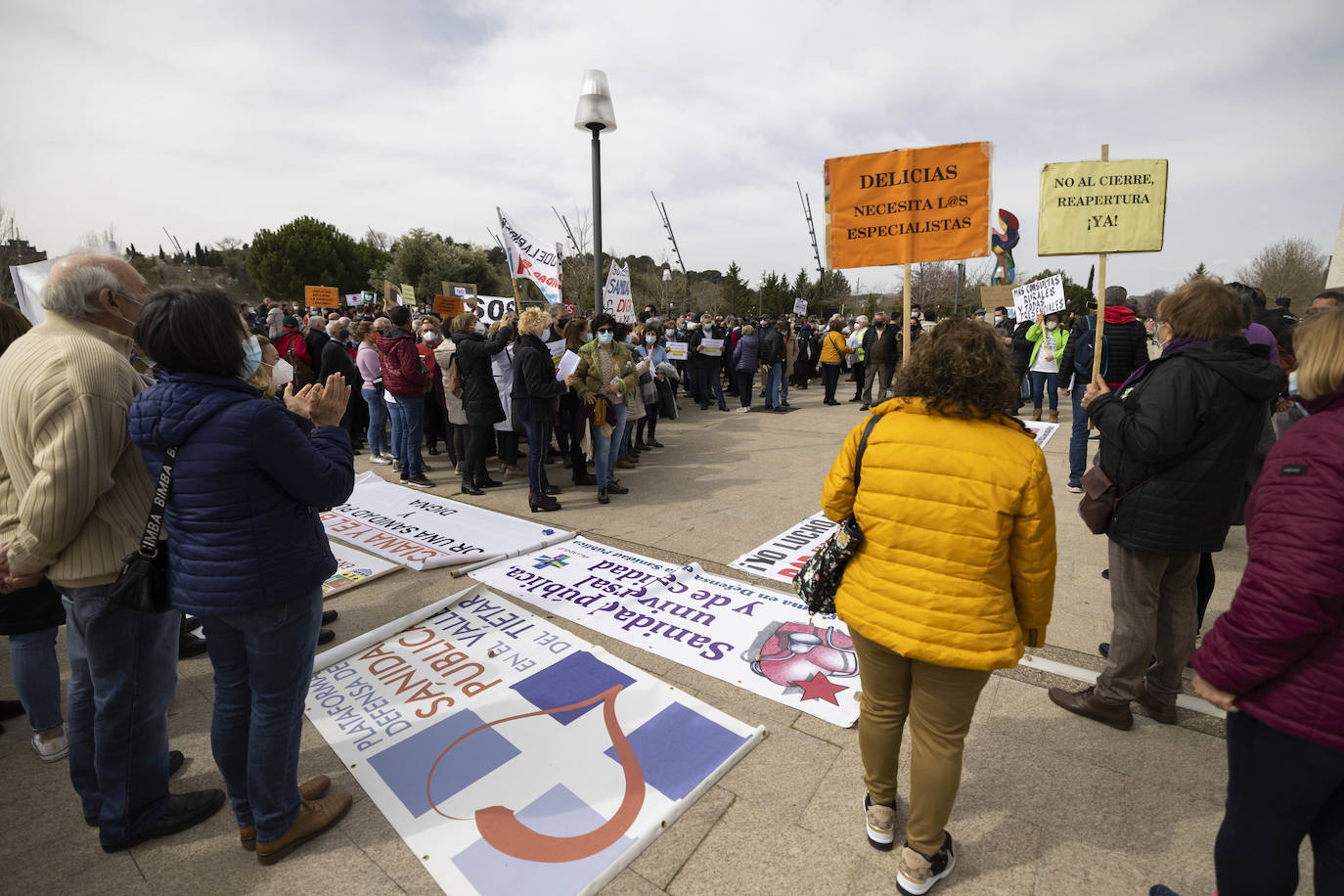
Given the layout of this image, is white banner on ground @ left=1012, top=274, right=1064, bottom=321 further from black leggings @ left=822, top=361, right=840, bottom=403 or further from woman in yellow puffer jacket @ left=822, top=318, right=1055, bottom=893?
woman in yellow puffer jacket @ left=822, top=318, right=1055, bottom=893

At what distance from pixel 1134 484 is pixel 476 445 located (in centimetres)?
587

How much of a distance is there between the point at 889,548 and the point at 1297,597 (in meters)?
0.88

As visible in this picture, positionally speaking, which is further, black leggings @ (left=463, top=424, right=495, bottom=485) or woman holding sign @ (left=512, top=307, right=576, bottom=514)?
black leggings @ (left=463, top=424, right=495, bottom=485)

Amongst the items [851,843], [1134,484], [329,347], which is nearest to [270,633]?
[851,843]

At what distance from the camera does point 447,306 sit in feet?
31.3

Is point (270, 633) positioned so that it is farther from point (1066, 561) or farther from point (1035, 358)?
point (1035, 358)

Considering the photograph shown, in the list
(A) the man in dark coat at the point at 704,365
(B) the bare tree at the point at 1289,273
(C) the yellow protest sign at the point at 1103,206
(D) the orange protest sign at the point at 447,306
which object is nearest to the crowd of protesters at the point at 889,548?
(C) the yellow protest sign at the point at 1103,206

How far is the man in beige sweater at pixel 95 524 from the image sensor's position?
1.93 m

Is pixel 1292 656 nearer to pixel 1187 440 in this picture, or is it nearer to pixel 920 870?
pixel 920 870

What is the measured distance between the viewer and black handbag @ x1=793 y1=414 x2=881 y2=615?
6.50ft

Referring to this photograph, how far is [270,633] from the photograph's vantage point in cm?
195

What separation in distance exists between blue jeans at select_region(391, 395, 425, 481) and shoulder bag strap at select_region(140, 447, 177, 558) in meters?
5.62

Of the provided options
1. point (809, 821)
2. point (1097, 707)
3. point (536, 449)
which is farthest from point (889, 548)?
point (536, 449)

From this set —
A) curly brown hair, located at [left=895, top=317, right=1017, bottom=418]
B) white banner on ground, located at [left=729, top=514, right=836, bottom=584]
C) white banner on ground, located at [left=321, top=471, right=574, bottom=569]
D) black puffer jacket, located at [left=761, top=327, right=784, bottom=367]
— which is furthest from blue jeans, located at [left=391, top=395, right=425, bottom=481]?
black puffer jacket, located at [left=761, top=327, right=784, bottom=367]
